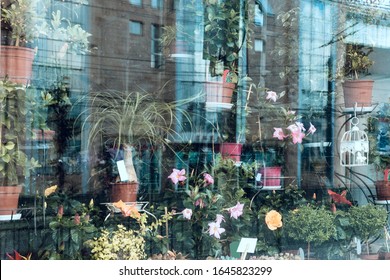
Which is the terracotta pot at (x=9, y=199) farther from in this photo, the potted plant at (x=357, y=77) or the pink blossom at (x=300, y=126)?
A: the potted plant at (x=357, y=77)

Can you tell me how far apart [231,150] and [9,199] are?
1.33 metres

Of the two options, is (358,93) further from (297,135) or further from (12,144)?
(12,144)

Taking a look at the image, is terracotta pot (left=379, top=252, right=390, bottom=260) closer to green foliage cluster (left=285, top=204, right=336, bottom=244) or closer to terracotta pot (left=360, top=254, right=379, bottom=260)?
terracotta pot (left=360, top=254, right=379, bottom=260)

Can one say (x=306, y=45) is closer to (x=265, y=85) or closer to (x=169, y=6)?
(x=265, y=85)

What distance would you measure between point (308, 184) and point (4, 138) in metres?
1.87

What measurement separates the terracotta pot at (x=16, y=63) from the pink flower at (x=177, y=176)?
99 cm

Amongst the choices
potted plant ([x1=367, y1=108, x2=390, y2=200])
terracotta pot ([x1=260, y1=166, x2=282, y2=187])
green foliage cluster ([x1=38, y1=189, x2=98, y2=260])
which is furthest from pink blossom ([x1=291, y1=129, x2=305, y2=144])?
green foliage cluster ([x1=38, y1=189, x2=98, y2=260])

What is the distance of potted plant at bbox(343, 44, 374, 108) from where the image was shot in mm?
3371

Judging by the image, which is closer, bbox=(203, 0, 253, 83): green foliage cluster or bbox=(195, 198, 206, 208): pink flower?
bbox=(195, 198, 206, 208): pink flower

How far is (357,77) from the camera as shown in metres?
3.40

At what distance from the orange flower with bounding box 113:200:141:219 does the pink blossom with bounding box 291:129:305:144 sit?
3.65 feet

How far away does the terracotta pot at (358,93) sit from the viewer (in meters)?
3.36

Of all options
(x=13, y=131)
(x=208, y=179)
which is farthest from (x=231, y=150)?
(x=13, y=131)

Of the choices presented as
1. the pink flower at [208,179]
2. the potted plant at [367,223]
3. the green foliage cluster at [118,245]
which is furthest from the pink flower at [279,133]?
the green foliage cluster at [118,245]
